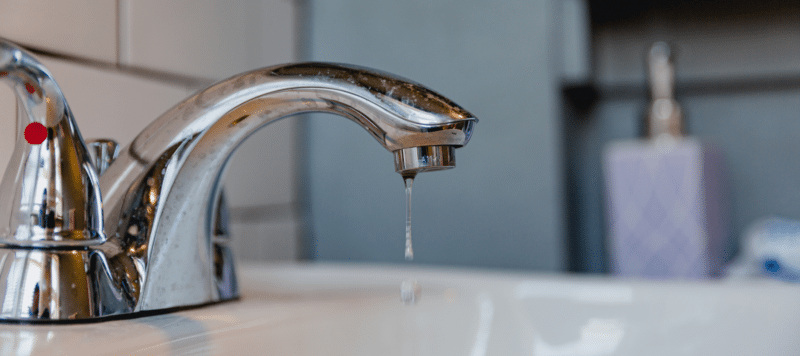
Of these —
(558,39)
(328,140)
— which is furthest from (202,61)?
(558,39)

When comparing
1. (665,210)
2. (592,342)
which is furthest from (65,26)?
(665,210)

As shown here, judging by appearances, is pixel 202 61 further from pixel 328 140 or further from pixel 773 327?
pixel 773 327

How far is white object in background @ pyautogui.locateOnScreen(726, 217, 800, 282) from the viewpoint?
1.69 feet

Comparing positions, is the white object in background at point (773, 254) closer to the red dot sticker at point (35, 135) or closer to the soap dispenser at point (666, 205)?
the soap dispenser at point (666, 205)

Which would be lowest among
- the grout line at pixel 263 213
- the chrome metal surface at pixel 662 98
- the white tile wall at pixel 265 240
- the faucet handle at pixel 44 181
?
the white tile wall at pixel 265 240

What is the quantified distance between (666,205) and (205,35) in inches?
17.1

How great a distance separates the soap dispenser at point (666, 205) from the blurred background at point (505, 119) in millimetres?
49

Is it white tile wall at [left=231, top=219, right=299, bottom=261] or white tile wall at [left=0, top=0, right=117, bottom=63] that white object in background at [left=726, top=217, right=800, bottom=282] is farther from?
white tile wall at [left=0, top=0, right=117, bottom=63]

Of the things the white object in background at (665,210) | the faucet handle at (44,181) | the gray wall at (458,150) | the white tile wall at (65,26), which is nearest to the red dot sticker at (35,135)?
the faucet handle at (44,181)

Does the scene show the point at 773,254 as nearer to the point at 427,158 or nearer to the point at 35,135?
the point at 427,158

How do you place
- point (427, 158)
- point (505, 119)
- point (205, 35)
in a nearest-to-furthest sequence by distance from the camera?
1. point (427, 158)
2. point (205, 35)
3. point (505, 119)

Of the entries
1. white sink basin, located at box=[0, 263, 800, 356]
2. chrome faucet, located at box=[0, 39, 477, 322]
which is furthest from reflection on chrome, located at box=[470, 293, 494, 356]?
chrome faucet, located at box=[0, 39, 477, 322]

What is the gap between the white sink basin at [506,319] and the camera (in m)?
0.30

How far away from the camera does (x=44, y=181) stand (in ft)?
0.83
